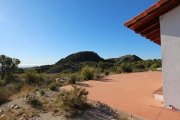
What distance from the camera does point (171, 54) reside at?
6359 millimetres

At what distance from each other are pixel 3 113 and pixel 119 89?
5.12 meters

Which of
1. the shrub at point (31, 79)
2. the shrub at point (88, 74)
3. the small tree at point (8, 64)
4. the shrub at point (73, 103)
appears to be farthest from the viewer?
the small tree at point (8, 64)

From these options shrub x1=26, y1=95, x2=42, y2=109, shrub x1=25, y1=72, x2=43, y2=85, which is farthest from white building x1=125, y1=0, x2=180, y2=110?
shrub x1=25, y1=72, x2=43, y2=85

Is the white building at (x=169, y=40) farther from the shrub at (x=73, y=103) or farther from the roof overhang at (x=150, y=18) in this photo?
the shrub at (x=73, y=103)

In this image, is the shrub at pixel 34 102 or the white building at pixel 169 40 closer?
the white building at pixel 169 40

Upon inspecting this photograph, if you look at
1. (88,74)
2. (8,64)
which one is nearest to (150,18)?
(88,74)

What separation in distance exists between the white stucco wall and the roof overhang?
0.16m

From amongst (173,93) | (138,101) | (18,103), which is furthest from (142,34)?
(18,103)

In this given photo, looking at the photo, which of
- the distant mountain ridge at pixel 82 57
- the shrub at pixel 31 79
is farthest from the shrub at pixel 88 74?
the distant mountain ridge at pixel 82 57

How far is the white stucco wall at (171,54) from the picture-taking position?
6.20 m

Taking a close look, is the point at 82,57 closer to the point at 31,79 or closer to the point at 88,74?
the point at 88,74

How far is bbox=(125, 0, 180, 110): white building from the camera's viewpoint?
616 centimetres

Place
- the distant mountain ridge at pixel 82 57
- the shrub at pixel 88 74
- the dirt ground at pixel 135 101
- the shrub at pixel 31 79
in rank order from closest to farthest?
the dirt ground at pixel 135 101 < the shrub at pixel 31 79 < the shrub at pixel 88 74 < the distant mountain ridge at pixel 82 57

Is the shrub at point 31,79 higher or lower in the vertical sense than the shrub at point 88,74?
lower
